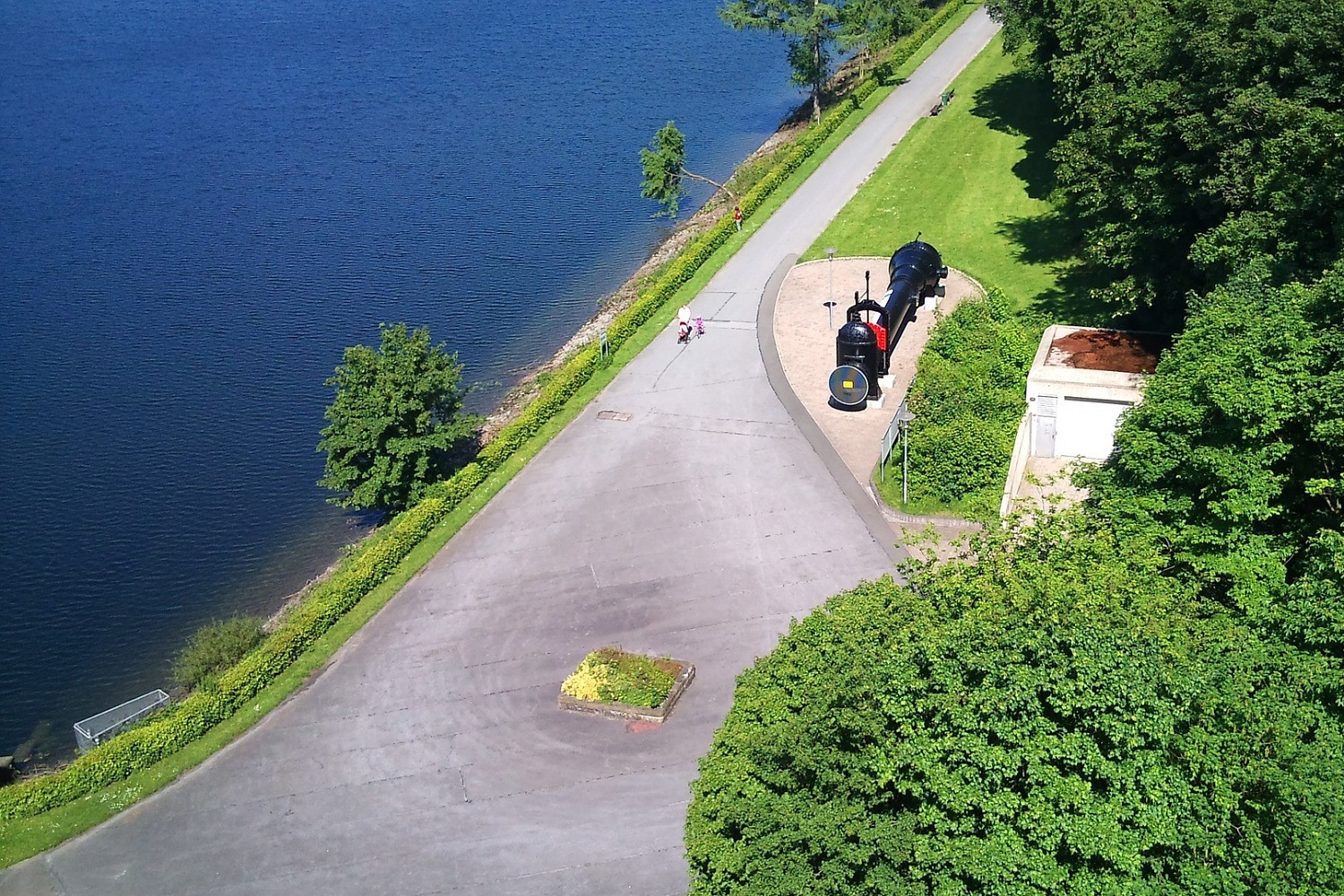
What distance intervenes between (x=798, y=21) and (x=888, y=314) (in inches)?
1431

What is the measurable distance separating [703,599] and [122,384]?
118 feet

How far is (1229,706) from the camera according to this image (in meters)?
22.9

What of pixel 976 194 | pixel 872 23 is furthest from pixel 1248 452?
pixel 872 23

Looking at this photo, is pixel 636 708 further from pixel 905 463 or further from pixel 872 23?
pixel 872 23

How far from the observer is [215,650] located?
39656 mm

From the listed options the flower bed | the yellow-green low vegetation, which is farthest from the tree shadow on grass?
the yellow-green low vegetation

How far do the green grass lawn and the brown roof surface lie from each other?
6.49 m

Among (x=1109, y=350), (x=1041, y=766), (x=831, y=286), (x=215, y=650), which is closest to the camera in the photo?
(x=1041, y=766)

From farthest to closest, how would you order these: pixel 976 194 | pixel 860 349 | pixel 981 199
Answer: pixel 976 194
pixel 981 199
pixel 860 349

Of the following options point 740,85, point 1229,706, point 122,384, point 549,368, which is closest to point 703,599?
point 1229,706

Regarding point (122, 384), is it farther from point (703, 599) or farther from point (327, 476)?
point (703, 599)

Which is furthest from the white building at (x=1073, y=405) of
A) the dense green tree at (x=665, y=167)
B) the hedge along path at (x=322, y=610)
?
the dense green tree at (x=665, y=167)

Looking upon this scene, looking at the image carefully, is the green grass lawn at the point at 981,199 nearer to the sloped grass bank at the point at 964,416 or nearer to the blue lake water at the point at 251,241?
the sloped grass bank at the point at 964,416

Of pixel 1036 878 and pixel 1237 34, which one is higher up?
pixel 1237 34
